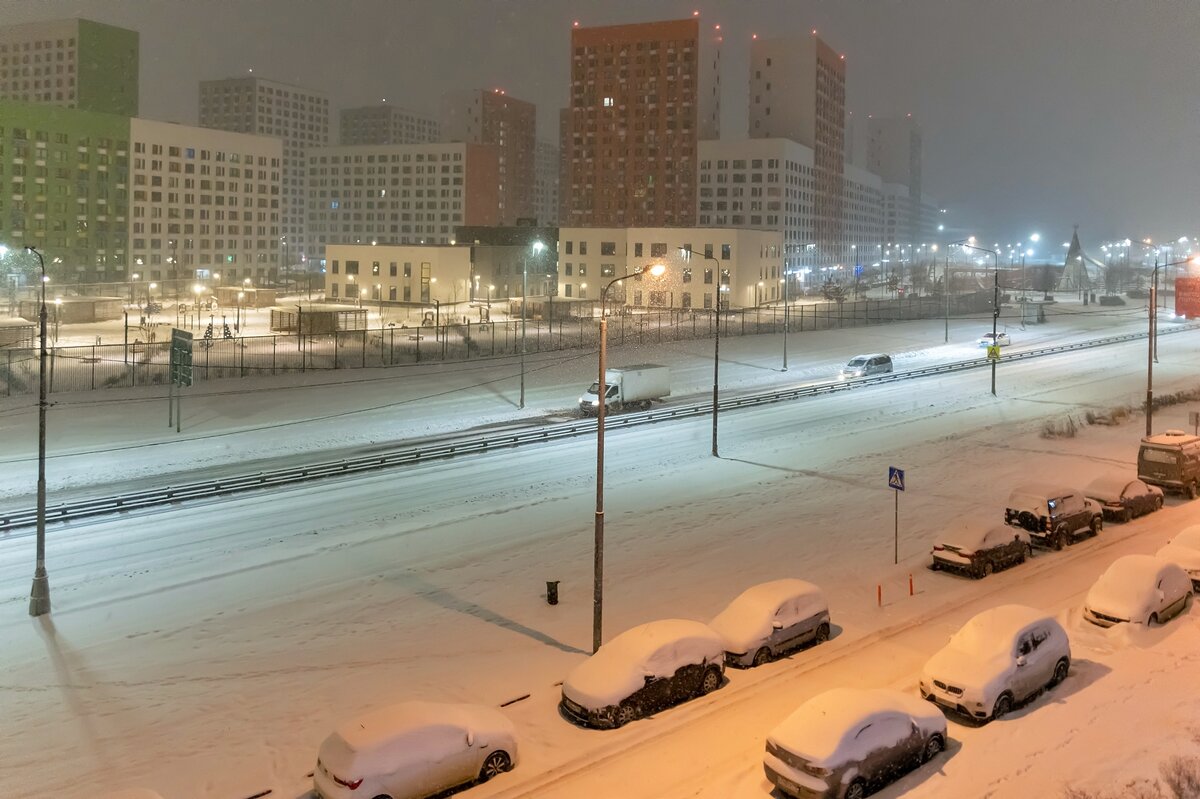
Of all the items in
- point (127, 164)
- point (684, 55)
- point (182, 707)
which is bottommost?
point (182, 707)

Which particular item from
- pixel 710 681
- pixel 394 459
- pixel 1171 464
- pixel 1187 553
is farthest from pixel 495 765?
pixel 1171 464

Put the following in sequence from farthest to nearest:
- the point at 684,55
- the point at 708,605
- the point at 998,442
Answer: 1. the point at 684,55
2. the point at 998,442
3. the point at 708,605

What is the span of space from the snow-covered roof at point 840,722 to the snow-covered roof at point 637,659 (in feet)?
9.22

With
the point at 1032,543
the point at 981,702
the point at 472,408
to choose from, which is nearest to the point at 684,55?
the point at 472,408

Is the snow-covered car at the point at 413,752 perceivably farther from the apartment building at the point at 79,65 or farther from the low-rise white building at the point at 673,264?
the apartment building at the point at 79,65

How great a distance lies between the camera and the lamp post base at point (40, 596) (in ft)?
68.1

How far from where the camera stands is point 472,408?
155ft

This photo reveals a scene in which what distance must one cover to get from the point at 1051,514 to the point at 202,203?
490ft

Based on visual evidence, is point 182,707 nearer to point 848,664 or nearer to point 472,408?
point 848,664

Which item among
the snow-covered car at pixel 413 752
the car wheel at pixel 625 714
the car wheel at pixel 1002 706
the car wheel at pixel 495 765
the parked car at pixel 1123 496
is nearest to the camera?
the snow-covered car at pixel 413 752

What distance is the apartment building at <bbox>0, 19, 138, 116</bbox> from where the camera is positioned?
184125 millimetres

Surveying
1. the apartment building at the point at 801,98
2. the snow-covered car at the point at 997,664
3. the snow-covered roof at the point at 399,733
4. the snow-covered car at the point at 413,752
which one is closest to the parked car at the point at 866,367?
the snow-covered car at the point at 997,664

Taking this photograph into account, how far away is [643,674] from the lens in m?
15.9

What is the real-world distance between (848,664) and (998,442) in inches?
1021
